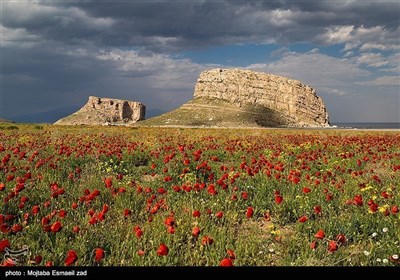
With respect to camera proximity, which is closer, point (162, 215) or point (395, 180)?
point (162, 215)

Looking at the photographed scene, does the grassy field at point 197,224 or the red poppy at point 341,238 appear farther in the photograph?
the red poppy at point 341,238

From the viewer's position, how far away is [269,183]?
8617 millimetres

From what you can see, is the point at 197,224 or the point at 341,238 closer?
the point at 341,238

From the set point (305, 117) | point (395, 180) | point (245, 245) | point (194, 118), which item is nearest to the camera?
point (245, 245)

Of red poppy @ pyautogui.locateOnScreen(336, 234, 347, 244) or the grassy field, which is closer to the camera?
the grassy field

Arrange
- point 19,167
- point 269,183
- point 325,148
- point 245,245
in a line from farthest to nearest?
1. point 325,148
2. point 19,167
3. point 269,183
4. point 245,245
